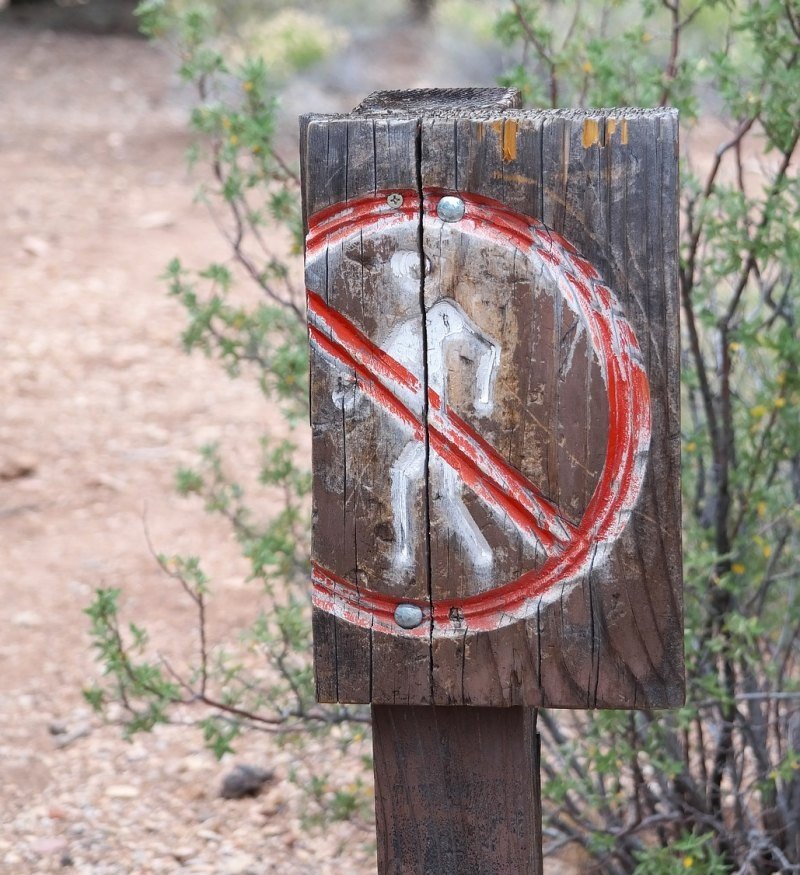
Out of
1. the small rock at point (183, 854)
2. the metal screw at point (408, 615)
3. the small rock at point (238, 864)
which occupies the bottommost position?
the small rock at point (238, 864)

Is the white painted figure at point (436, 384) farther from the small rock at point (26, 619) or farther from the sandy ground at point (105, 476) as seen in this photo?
the small rock at point (26, 619)

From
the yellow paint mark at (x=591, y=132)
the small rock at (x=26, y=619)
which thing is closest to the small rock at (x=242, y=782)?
the small rock at (x=26, y=619)

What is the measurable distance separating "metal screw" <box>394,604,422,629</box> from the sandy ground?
1606 mm

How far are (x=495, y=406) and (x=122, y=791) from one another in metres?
2.24

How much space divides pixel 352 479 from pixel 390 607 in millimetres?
168

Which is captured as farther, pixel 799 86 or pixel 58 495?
pixel 58 495

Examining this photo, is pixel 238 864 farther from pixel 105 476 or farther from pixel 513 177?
pixel 105 476

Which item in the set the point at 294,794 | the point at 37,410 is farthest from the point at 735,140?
the point at 37,410

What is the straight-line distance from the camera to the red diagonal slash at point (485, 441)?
1352 mm

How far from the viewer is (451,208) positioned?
1.36m

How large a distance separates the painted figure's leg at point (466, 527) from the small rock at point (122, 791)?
2101 millimetres

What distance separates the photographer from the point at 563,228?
1.34 meters

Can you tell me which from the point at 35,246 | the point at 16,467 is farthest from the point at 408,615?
the point at 35,246

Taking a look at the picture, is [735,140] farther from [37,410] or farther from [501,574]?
[37,410]
